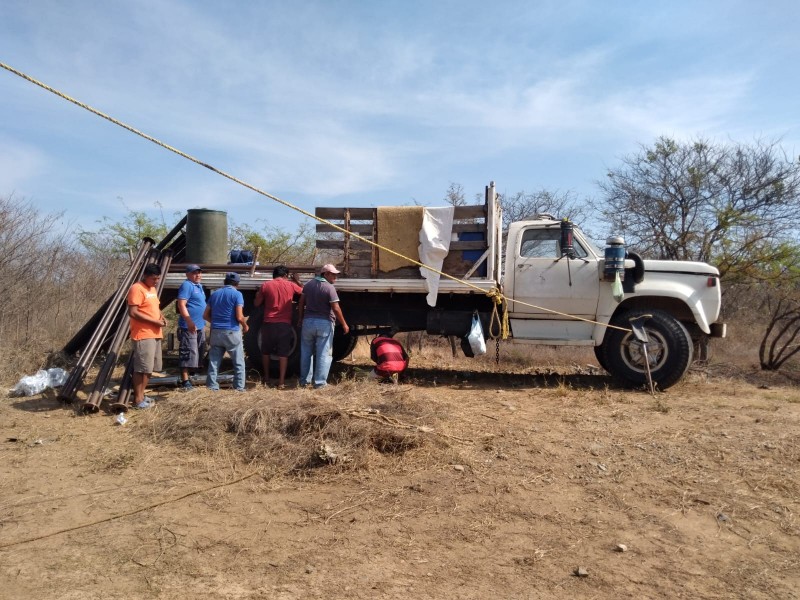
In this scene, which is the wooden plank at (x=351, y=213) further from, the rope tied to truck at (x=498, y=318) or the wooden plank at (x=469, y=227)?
the rope tied to truck at (x=498, y=318)

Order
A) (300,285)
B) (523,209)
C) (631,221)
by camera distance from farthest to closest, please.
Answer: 1. (523,209)
2. (631,221)
3. (300,285)

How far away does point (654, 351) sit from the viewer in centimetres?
779

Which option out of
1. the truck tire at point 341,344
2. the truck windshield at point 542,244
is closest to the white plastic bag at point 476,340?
the truck windshield at point 542,244

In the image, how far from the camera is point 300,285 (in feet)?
28.2

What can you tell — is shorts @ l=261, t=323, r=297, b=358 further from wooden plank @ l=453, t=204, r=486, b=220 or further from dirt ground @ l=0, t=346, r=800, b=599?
wooden plank @ l=453, t=204, r=486, b=220

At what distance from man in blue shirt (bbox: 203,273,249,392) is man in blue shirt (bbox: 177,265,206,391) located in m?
0.40

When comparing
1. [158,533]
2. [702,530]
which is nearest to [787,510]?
[702,530]

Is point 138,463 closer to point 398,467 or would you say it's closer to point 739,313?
point 398,467

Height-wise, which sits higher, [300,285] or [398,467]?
[300,285]

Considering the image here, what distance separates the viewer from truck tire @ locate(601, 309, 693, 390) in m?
7.62

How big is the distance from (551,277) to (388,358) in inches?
92.4

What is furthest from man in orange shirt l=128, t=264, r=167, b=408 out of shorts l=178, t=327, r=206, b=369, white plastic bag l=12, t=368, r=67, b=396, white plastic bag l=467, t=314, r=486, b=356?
white plastic bag l=467, t=314, r=486, b=356

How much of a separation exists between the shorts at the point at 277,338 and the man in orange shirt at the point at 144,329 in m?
1.51

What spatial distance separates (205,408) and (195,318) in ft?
7.28
